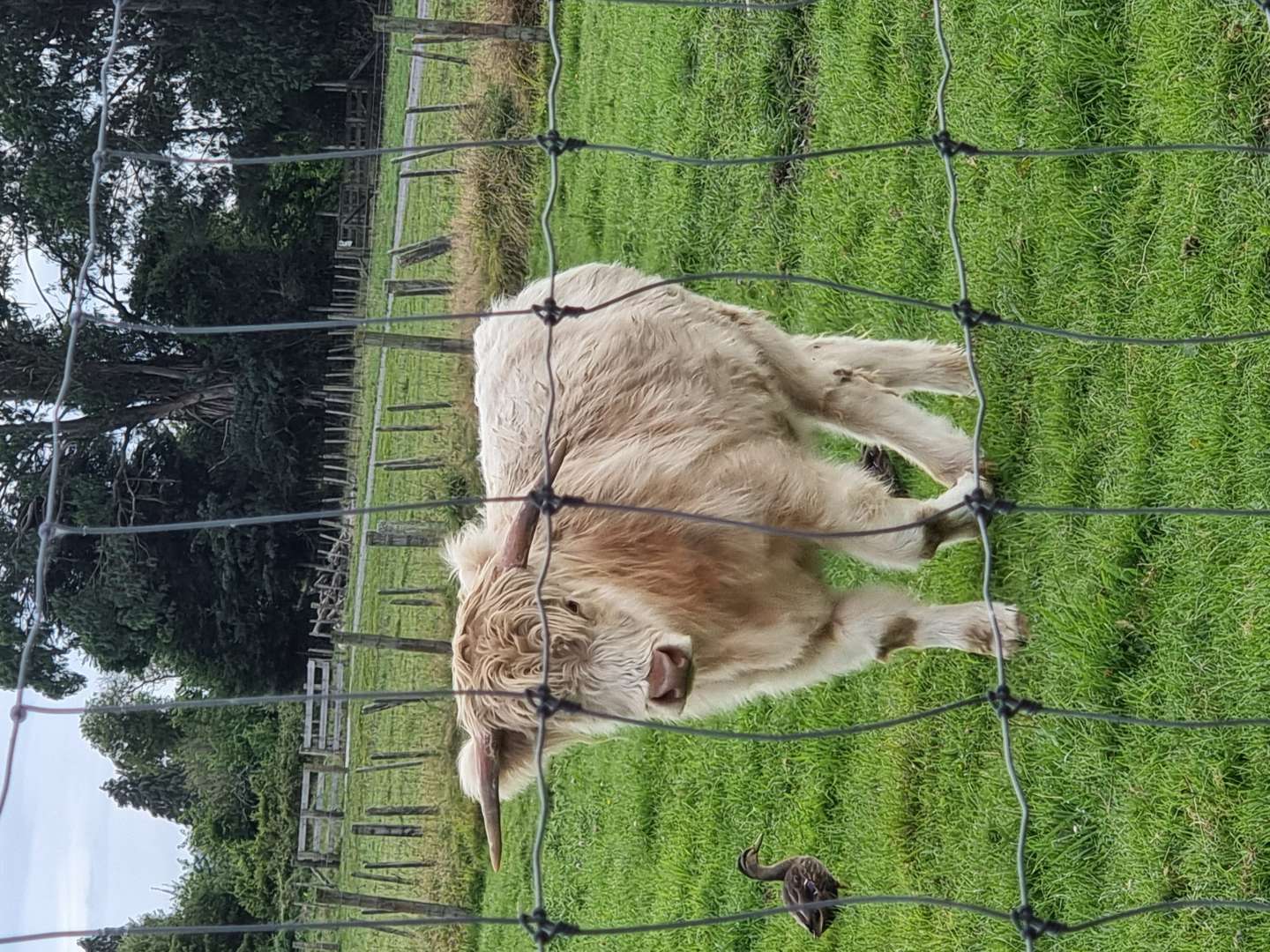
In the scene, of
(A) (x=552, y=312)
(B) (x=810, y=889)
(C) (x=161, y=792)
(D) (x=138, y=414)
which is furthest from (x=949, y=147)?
(C) (x=161, y=792)

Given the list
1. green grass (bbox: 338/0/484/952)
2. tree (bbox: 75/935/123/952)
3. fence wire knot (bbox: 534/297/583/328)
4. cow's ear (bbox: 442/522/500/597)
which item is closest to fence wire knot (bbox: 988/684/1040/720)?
fence wire knot (bbox: 534/297/583/328)

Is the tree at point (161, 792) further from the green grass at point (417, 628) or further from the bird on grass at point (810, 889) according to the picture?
the bird on grass at point (810, 889)

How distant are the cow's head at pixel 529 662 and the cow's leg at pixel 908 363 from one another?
5.89ft

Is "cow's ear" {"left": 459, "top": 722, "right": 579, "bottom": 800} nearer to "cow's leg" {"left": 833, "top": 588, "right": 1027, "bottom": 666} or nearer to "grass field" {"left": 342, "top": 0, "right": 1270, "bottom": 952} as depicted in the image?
"cow's leg" {"left": 833, "top": 588, "right": 1027, "bottom": 666}

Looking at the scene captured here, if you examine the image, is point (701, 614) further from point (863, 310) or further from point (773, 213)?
point (773, 213)

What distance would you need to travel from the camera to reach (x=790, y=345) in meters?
4.98

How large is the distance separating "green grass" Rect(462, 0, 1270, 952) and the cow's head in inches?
59.0

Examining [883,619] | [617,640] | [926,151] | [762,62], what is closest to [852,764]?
[883,619]

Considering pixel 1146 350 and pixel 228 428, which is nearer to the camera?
pixel 1146 350

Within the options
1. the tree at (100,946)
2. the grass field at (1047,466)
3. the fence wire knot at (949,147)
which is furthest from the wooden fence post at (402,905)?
the tree at (100,946)

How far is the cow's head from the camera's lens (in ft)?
11.2

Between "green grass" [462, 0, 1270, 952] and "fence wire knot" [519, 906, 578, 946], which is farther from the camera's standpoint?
"green grass" [462, 0, 1270, 952]

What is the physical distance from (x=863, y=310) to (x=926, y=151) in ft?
2.73

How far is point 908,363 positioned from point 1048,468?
90cm
